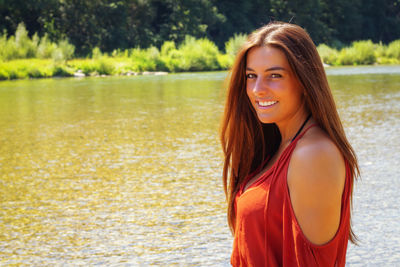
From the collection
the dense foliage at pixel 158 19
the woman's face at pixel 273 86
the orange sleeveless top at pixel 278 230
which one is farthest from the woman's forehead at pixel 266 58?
the dense foliage at pixel 158 19

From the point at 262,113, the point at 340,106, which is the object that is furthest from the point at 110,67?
the point at 262,113

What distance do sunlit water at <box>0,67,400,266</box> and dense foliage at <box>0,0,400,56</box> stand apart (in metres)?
31.4

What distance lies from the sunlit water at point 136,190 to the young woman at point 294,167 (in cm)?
214

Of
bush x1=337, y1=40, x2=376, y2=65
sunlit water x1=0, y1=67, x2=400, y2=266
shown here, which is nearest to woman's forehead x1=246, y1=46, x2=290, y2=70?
sunlit water x1=0, y1=67, x2=400, y2=266

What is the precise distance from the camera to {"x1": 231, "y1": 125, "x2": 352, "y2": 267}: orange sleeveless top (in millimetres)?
1867

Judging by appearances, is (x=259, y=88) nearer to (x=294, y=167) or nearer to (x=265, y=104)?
(x=265, y=104)

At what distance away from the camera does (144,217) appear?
17.2 feet

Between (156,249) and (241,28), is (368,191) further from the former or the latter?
(241,28)

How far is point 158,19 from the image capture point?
2237 inches

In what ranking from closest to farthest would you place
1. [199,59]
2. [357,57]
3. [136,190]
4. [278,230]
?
[278,230] → [136,190] → [199,59] → [357,57]

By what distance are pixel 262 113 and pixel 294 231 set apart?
0.49 metres

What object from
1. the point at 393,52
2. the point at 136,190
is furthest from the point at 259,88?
the point at 393,52

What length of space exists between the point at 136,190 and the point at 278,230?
4.35 meters

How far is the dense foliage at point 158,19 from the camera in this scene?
46031 millimetres
